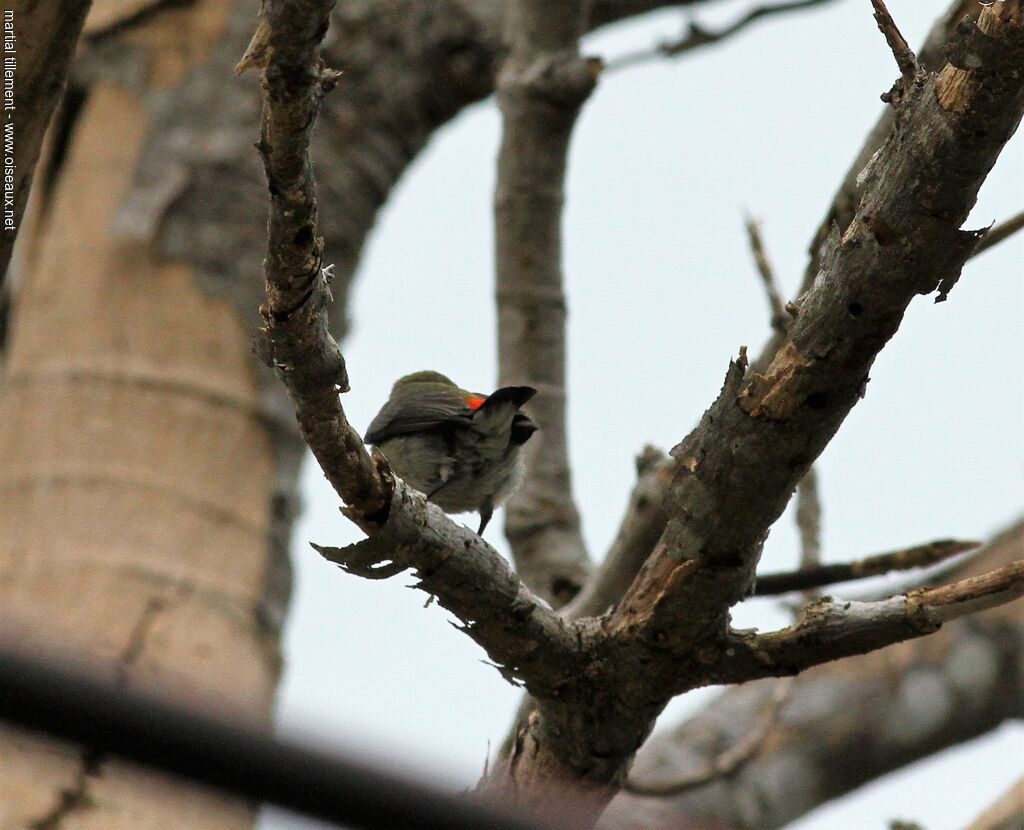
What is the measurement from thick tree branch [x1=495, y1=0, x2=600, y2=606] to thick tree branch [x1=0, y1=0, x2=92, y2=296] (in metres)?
2.12

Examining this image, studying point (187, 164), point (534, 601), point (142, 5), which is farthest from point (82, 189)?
point (534, 601)

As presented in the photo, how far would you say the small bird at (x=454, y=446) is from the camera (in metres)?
4.21

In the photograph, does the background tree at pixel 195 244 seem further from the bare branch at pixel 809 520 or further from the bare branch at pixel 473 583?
the bare branch at pixel 473 583

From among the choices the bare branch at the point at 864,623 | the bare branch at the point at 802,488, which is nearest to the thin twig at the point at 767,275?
the bare branch at the point at 802,488

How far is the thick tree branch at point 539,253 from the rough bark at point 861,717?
2.35m

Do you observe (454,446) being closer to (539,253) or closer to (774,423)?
(539,253)

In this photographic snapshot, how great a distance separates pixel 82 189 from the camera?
6008mm

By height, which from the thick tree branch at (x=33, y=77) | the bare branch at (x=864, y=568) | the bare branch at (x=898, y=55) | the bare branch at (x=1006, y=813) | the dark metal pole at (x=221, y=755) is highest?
the thick tree branch at (x=33, y=77)

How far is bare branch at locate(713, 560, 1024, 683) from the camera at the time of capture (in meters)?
2.43

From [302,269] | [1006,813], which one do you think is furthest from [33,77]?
[1006,813]

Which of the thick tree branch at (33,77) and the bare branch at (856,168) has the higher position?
the bare branch at (856,168)

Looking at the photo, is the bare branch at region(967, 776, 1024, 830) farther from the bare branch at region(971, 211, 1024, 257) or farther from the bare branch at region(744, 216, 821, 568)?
the bare branch at region(971, 211, 1024, 257)

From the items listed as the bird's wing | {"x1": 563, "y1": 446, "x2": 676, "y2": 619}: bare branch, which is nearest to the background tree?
the bird's wing

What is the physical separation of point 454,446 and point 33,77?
6.96ft
